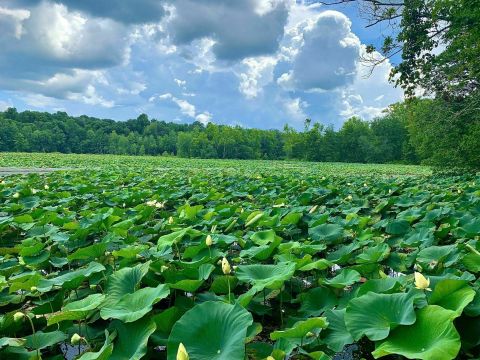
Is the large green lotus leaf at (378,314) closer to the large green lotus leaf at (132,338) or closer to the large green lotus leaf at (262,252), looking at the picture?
the large green lotus leaf at (132,338)

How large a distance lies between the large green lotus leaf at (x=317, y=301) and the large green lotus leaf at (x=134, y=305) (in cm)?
62

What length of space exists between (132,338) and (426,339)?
0.93 meters

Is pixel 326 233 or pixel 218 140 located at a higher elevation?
pixel 218 140

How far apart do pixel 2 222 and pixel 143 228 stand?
1.13m

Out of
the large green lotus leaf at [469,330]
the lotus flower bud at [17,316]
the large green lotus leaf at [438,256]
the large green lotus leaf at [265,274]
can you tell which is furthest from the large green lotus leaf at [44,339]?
the large green lotus leaf at [438,256]

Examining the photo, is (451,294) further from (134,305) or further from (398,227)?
(398,227)

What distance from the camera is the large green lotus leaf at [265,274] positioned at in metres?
1.55

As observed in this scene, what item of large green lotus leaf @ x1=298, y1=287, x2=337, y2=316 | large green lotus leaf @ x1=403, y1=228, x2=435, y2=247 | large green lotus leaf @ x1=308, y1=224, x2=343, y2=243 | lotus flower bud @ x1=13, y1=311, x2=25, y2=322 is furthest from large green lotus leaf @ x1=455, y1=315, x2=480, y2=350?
lotus flower bud @ x1=13, y1=311, x2=25, y2=322

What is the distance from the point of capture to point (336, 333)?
54.1 inches

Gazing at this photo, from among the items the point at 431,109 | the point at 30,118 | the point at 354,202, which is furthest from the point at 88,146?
the point at 354,202

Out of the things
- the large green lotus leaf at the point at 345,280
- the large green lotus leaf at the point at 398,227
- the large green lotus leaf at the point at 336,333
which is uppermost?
the large green lotus leaf at the point at 398,227

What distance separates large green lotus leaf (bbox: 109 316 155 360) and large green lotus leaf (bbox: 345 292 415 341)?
2.14ft

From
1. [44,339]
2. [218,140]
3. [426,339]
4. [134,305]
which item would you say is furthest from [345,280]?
[218,140]

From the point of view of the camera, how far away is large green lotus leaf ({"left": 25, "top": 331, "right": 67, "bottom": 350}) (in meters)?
1.40
